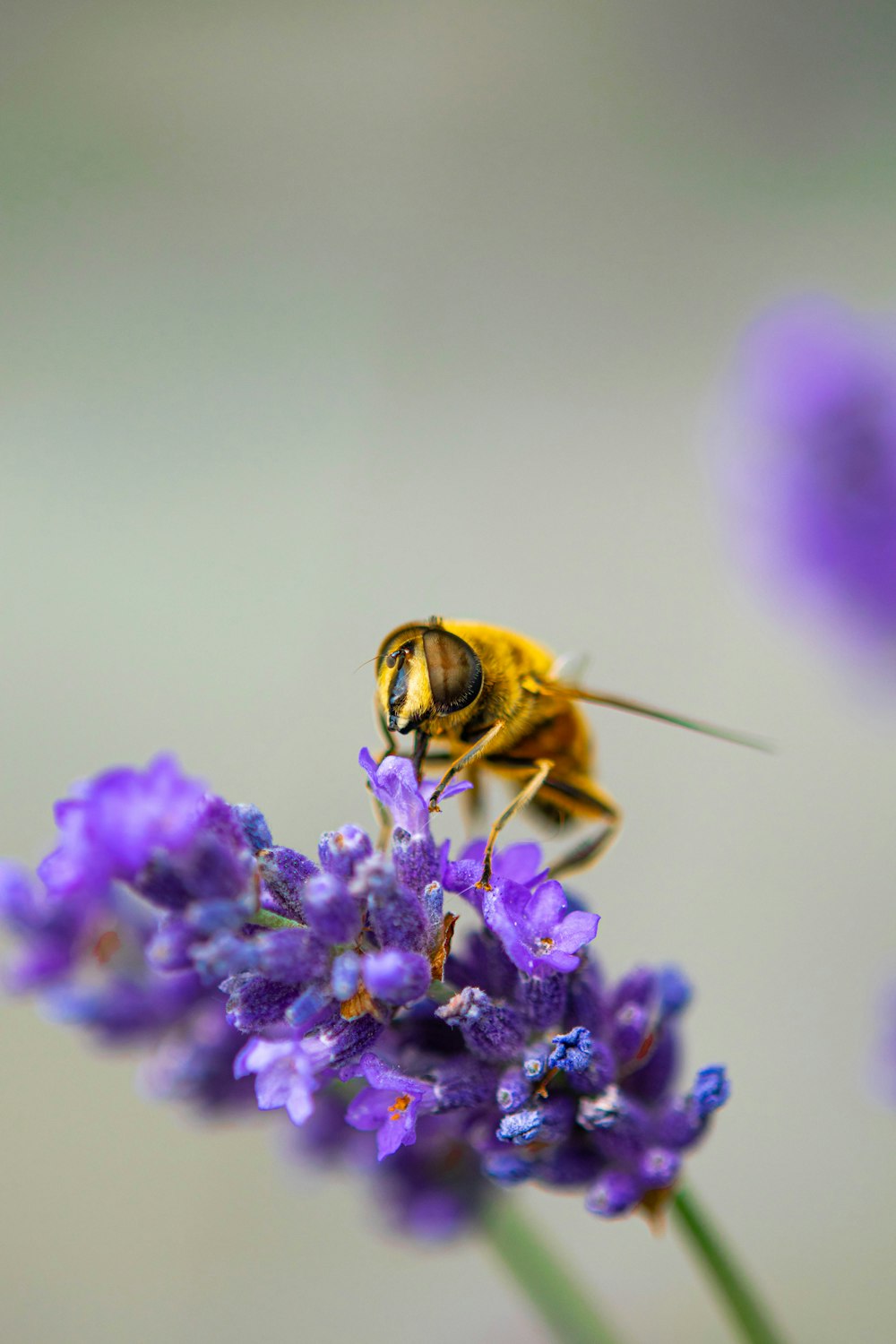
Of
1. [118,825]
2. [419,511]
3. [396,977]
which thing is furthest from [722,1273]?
[419,511]

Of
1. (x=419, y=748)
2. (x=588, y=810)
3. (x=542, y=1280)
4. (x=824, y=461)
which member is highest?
(x=824, y=461)

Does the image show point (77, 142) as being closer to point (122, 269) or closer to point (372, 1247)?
point (122, 269)

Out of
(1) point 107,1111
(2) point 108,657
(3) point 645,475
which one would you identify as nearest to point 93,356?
(2) point 108,657

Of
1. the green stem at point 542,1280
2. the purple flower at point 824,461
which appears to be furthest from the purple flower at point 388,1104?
the purple flower at point 824,461

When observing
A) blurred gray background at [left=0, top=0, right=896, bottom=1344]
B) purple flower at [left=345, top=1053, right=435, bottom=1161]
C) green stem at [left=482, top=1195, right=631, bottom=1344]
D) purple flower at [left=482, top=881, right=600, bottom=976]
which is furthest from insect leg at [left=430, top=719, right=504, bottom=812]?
blurred gray background at [left=0, top=0, right=896, bottom=1344]

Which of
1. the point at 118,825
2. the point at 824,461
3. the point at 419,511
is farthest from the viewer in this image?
the point at 419,511

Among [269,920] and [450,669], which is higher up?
[450,669]

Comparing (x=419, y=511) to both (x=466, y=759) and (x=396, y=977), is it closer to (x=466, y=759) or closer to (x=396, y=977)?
(x=466, y=759)
